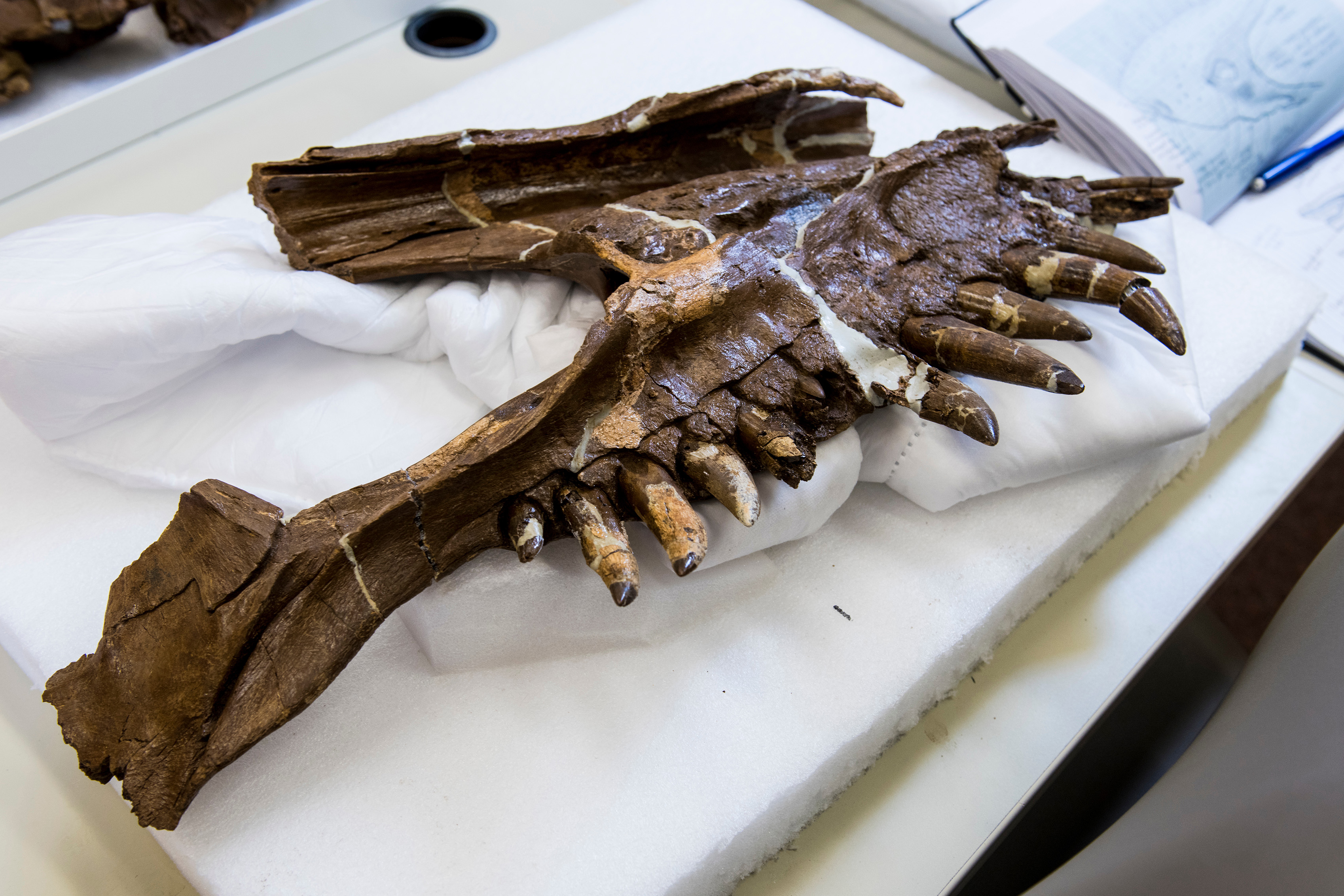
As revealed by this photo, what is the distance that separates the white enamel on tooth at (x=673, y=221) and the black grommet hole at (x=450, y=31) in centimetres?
106

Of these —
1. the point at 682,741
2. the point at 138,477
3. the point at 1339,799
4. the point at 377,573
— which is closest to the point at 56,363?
the point at 138,477

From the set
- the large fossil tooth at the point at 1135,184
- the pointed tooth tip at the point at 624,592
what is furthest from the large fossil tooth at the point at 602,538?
the large fossil tooth at the point at 1135,184

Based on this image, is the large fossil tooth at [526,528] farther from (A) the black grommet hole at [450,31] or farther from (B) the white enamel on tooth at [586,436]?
(A) the black grommet hole at [450,31]

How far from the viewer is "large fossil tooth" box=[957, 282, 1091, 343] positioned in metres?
1.06

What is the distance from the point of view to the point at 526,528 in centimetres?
93

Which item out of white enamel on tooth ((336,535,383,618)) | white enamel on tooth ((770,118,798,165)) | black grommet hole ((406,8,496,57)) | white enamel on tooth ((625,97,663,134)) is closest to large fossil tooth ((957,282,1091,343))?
white enamel on tooth ((770,118,798,165))

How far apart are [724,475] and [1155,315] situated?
0.54 m

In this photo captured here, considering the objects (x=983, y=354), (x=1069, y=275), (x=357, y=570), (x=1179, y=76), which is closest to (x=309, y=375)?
(x=357, y=570)

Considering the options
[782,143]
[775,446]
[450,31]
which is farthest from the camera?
[450,31]

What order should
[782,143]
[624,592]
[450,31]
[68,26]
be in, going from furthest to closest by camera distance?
[450,31], [68,26], [782,143], [624,592]

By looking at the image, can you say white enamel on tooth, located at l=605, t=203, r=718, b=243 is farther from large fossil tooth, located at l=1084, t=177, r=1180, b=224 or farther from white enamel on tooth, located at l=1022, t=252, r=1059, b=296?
large fossil tooth, located at l=1084, t=177, r=1180, b=224

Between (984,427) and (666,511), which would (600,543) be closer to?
(666,511)

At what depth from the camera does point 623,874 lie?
0.94m

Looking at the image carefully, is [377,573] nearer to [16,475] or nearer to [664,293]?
[664,293]
